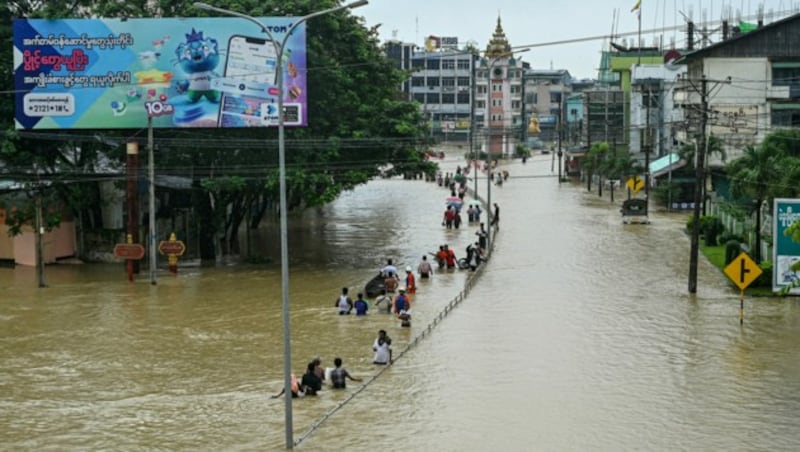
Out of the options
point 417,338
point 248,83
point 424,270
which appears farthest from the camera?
point 248,83

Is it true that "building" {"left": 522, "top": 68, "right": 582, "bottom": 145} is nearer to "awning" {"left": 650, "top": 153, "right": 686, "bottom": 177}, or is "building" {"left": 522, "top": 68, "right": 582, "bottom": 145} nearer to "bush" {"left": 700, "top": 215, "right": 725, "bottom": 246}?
"awning" {"left": 650, "top": 153, "right": 686, "bottom": 177}

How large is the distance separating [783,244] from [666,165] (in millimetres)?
38619

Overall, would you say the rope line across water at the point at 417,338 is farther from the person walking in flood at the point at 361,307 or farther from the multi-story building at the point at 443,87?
the multi-story building at the point at 443,87

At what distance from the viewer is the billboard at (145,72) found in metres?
40.9

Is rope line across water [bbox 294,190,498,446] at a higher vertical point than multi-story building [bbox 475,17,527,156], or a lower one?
lower

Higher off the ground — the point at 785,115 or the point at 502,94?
the point at 502,94

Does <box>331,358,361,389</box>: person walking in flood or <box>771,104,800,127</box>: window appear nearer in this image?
<box>331,358,361,389</box>: person walking in flood

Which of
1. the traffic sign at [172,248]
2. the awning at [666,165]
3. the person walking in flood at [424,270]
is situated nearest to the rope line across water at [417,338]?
the person walking in flood at [424,270]

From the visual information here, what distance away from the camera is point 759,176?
3638cm

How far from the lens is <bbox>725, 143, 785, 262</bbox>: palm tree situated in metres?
36.2

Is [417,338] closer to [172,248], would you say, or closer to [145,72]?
[172,248]

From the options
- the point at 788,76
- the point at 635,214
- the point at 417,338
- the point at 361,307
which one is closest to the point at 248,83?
the point at 361,307

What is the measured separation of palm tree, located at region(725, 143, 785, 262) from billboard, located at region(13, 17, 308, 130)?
53.0 ft

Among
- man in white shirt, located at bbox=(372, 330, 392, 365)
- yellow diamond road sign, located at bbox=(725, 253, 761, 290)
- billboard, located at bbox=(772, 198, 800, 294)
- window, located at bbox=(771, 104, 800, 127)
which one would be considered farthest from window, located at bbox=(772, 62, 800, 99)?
man in white shirt, located at bbox=(372, 330, 392, 365)
